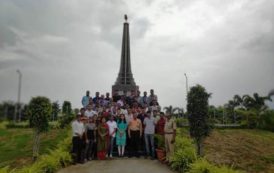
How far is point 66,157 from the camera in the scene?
41.4 feet

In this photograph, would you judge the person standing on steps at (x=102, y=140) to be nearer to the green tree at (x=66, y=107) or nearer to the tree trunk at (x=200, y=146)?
the tree trunk at (x=200, y=146)

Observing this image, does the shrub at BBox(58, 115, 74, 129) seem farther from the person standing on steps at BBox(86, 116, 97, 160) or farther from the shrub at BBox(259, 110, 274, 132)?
the shrub at BBox(259, 110, 274, 132)

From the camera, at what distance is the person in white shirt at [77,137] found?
41.0 ft

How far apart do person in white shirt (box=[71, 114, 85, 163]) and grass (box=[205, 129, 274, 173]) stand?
643 centimetres

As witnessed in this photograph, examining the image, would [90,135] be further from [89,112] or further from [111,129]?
[89,112]

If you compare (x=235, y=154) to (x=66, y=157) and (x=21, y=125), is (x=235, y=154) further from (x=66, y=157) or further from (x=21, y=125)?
(x=21, y=125)

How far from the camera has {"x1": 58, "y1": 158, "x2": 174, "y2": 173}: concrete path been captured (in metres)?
11.5

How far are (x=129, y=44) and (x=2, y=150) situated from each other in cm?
1724

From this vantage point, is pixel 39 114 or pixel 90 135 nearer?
pixel 90 135

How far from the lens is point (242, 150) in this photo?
18031 mm

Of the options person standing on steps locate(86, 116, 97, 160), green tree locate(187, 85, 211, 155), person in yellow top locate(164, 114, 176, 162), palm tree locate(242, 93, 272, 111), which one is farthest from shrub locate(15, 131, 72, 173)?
palm tree locate(242, 93, 272, 111)

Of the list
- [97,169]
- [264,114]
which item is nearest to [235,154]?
[97,169]

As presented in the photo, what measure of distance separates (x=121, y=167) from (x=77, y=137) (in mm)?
2010

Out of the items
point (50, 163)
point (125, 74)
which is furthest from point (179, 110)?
point (50, 163)
